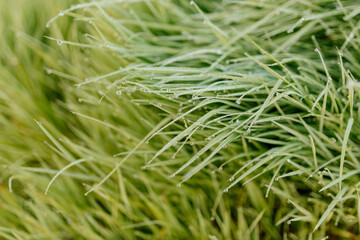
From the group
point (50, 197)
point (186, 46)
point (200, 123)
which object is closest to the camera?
point (200, 123)

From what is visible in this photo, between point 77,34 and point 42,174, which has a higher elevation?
point 77,34

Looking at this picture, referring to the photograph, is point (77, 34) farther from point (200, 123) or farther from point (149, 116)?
point (200, 123)

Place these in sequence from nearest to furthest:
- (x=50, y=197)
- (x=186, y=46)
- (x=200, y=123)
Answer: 1. (x=200, y=123)
2. (x=50, y=197)
3. (x=186, y=46)

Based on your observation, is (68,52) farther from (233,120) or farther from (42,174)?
(233,120)

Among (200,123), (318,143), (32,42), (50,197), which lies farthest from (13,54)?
(318,143)

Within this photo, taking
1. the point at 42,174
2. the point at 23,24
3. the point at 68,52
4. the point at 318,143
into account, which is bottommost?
the point at 318,143

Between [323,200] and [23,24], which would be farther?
[23,24]

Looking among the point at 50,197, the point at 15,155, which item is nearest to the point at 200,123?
the point at 50,197
